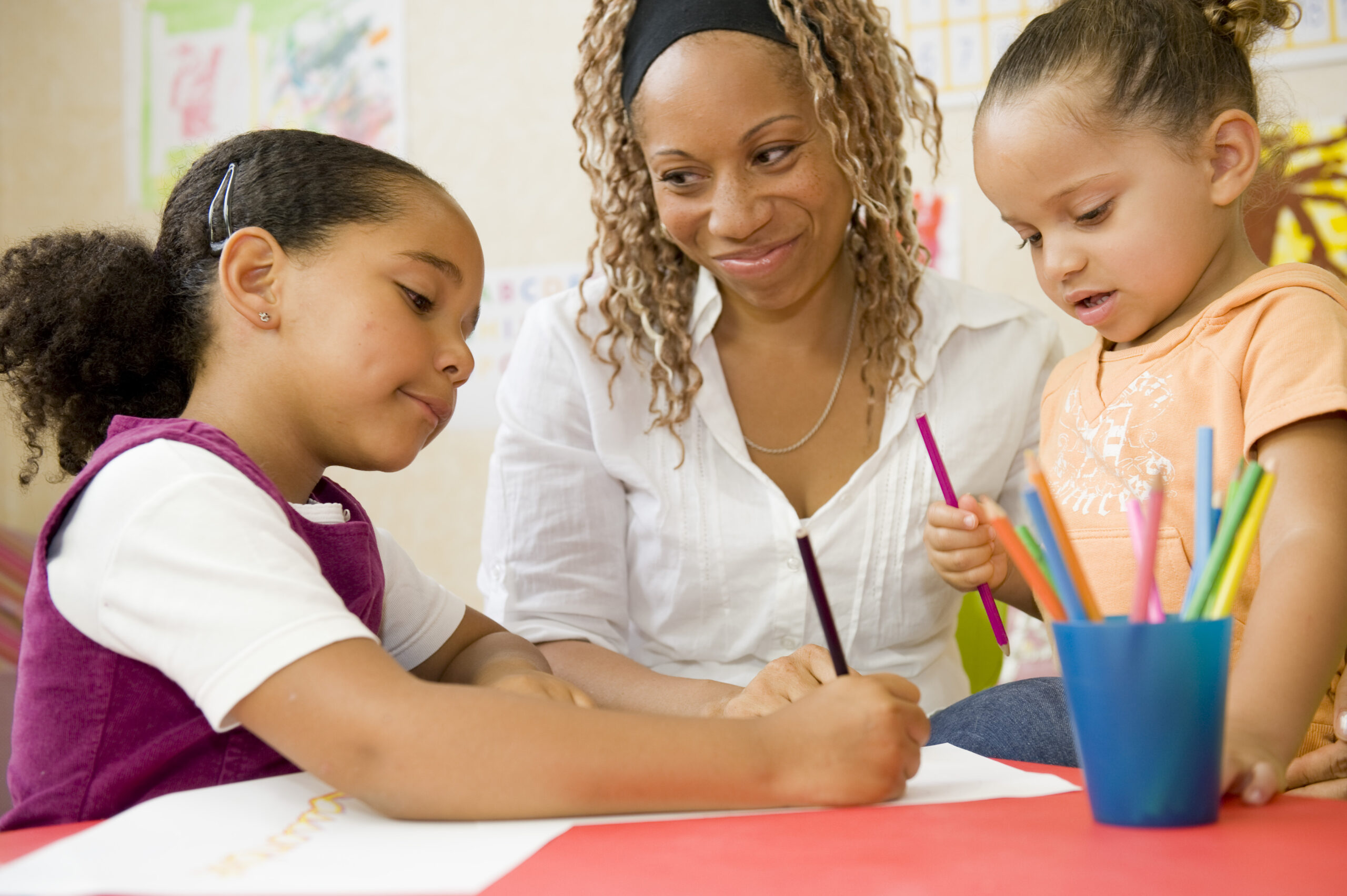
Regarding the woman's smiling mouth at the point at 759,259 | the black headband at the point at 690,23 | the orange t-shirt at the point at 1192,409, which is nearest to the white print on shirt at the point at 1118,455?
the orange t-shirt at the point at 1192,409

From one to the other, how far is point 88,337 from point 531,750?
1.75 ft

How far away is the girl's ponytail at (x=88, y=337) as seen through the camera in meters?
0.90

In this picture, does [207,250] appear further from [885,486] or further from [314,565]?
[885,486]

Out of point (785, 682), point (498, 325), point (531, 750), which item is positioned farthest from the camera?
point (498, 325)

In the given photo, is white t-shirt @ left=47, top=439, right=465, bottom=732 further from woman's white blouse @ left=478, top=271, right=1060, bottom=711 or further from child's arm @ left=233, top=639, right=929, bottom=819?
woman's white blouse @ left=478, top=271, right=1060, bottom=711

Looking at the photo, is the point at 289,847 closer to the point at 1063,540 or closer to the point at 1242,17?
the point at 1063,540

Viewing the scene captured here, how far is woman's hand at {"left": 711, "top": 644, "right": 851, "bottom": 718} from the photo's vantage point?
0.83 m

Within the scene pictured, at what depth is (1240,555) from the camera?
Result: 532 millimetres

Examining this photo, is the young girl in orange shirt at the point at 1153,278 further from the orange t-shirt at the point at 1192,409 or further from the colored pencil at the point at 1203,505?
the colored pencil at the point at 1203,505

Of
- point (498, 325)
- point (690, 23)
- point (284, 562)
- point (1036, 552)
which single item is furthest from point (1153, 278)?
point (498, 325)

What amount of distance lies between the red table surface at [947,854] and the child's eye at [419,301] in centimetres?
46

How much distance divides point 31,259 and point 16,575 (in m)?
1.88

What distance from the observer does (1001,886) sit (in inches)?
18.3

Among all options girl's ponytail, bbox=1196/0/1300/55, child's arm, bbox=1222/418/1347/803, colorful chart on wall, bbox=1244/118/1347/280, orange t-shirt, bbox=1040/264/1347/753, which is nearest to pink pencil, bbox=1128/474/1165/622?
child's arm, bbox=1222/418/1347/803
